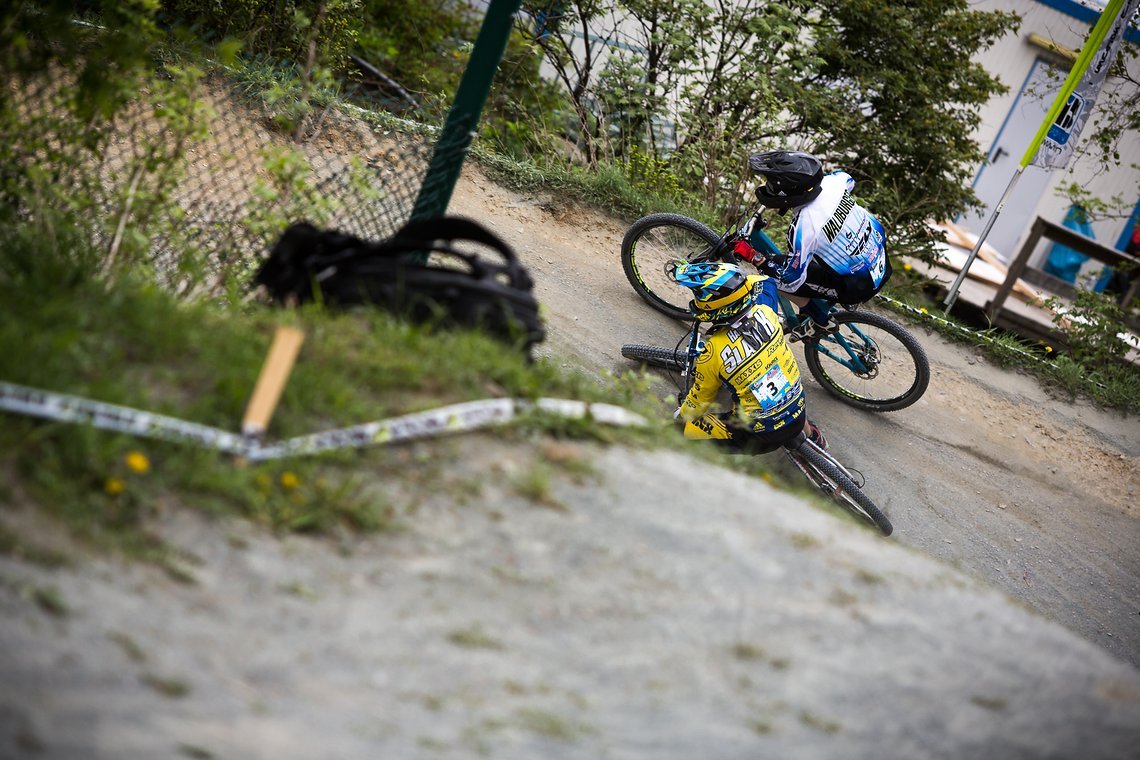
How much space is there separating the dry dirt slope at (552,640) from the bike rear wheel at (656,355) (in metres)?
3.24

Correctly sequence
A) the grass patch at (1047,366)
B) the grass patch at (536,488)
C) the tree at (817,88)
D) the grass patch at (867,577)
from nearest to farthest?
the grass patch at (536,488) → the grass patch at (867,577) → the grass patch at (1047,366) → the tree at (817,88)

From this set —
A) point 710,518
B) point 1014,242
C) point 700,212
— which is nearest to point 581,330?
point 700,212

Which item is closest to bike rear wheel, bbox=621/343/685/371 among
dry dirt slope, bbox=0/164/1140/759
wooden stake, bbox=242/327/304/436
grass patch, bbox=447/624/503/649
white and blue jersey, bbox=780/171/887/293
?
white and blue jersey, bbox=780/171/887/293

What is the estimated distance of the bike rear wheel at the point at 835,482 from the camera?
252 inches

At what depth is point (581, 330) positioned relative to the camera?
8.01m

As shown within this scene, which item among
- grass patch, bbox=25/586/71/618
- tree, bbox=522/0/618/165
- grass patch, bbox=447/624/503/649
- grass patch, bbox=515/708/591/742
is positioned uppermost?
tree, bbox=522/0/618/165

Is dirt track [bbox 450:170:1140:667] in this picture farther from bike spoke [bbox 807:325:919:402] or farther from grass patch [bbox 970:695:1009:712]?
grass patch [bbox 970:695:1009:712]

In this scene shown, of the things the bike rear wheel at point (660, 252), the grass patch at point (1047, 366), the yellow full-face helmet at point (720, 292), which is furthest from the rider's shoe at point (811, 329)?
the grass patch at point (1047, 366)

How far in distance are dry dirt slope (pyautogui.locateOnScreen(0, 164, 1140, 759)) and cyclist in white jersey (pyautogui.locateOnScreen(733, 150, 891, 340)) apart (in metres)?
3.39

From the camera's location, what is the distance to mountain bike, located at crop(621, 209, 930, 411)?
7.86 meters

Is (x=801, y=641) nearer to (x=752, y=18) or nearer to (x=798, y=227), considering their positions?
(x=798, y=227)

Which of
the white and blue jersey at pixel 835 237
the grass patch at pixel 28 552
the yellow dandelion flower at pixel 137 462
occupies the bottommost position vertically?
the grass patch at pixel 28 552

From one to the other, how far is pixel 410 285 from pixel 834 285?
14.5 ft

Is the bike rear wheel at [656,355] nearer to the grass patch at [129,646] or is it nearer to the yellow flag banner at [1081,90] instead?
the grass patch at [129,646]
